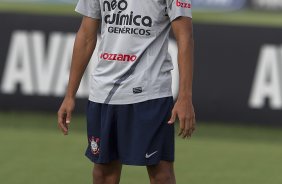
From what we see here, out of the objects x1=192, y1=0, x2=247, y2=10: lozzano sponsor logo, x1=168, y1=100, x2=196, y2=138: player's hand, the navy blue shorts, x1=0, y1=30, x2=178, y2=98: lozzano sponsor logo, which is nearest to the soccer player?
the navy blue shorts

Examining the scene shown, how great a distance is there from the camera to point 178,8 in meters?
5.70

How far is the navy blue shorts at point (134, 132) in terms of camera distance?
5.86 metres

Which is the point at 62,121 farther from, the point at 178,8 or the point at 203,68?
the point at 203,68

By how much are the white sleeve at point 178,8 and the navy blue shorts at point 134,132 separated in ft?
1.72

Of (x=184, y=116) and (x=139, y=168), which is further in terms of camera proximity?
(x=139, y=168)

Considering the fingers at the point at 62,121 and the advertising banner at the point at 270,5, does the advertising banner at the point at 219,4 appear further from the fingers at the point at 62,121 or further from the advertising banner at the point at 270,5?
the fingers at the point at 62,121

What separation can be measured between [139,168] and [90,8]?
10.1 feet

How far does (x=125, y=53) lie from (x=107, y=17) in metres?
0.25

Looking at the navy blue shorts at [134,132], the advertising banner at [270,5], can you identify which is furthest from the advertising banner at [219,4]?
the navy blue shorts at [134,132]

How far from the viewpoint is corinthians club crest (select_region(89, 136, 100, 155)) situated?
238 inches

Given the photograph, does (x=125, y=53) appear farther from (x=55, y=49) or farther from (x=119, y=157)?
(x=55, y=49)

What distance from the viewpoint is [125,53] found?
19.1ft

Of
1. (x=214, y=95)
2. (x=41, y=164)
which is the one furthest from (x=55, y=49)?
(x=41, y=164)

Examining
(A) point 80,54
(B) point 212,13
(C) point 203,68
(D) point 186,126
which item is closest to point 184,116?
(D) point 186,126
